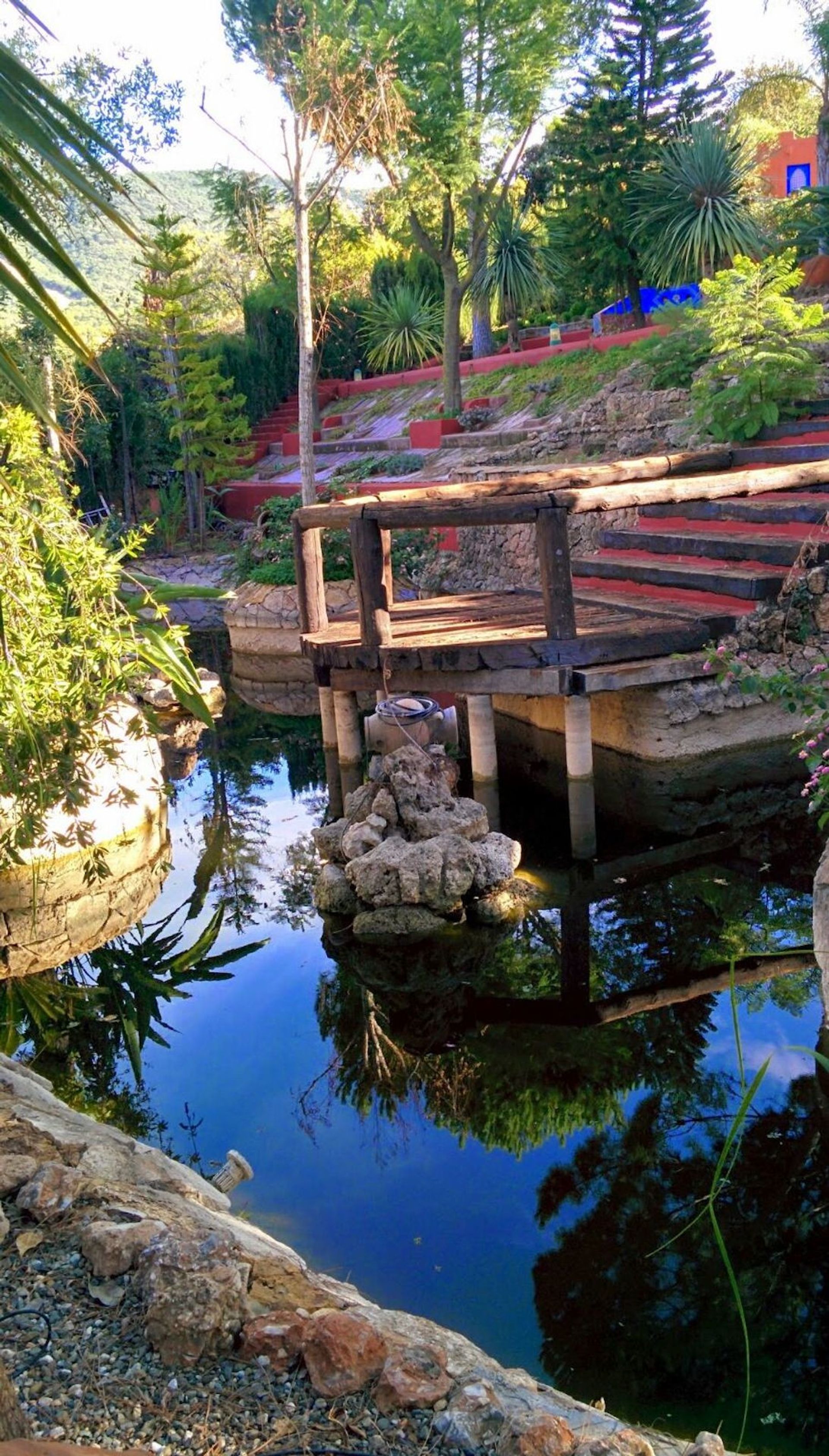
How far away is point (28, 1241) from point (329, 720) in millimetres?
6160

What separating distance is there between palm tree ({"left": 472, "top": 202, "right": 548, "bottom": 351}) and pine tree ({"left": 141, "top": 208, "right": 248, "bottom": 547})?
18.5 feet

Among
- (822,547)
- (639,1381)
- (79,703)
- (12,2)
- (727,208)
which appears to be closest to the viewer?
(12,2)

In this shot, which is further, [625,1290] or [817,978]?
[817,978]

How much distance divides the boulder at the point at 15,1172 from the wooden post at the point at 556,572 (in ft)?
14.3

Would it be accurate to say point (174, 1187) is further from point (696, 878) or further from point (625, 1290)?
point (696, 878)

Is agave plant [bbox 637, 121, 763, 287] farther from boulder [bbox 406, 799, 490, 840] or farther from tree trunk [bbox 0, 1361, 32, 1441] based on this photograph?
tree trunk [bbox 0, 1361, 32, 1441]

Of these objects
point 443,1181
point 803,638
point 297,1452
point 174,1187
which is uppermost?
point 803,638

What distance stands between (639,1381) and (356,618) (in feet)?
22.4

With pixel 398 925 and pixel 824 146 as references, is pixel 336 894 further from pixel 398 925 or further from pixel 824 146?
pixel 824 146

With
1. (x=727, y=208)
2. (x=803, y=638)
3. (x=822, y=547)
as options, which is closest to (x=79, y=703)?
(x=803, y=638)

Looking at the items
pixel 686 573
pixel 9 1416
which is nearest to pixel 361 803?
pixel 686 573

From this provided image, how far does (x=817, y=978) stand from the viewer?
5137 millimetres

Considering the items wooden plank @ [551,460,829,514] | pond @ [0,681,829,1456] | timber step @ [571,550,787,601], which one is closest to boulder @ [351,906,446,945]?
pond @ [0,681,829,1456]

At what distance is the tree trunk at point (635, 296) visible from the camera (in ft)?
61.3
